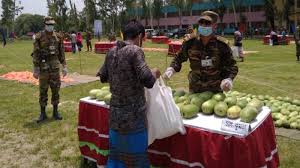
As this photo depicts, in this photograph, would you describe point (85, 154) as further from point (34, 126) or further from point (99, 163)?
point (34, 126)

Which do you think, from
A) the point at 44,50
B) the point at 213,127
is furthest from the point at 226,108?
the point at 44,50

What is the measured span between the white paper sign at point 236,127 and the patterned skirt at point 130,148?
0.85 m

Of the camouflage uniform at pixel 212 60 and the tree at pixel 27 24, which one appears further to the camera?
the tree at pixel 27 24

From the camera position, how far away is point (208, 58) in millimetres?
5402

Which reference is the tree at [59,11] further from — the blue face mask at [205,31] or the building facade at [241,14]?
the blue face mask at [205,31]

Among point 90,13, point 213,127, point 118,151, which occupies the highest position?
point 90,13

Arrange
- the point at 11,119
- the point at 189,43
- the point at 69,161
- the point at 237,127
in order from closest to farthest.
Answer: the point at 237,127
the point at 189,43
the point at 69,161
the point at 11,119

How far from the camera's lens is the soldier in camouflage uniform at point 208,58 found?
5332mm

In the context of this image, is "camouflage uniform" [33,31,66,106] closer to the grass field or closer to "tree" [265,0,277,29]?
the grass field

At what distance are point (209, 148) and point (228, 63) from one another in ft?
5.01

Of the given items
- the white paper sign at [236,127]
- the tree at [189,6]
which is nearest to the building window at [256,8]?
the tree at [189,6]

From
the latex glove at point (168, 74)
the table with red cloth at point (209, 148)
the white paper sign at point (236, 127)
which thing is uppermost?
the latex glove at point (168, 74)

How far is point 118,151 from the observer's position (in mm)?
4457

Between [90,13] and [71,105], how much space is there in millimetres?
77936
